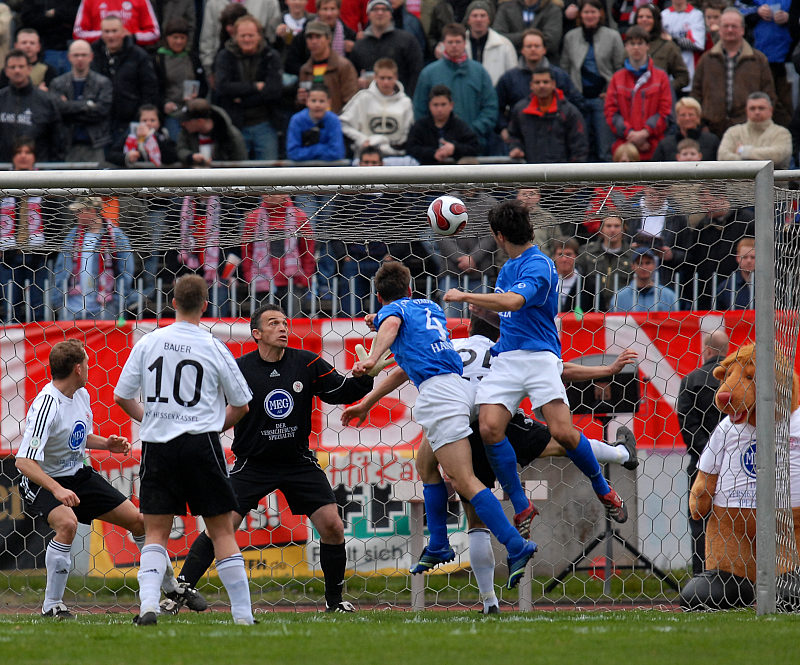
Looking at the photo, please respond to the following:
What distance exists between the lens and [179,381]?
21.5 feet

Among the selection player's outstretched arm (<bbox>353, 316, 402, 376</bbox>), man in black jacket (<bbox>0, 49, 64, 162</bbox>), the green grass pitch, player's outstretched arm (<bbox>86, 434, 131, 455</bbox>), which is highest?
man in black jacket (<bbox>0, 49, 64, 162</bbox>)

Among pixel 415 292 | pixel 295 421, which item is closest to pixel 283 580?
pixel 295 421

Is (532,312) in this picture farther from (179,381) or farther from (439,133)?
(439,133)

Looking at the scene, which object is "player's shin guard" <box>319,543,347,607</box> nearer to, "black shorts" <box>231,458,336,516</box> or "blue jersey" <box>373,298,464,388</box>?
"black shorts" <box>231,458,336,516</box>

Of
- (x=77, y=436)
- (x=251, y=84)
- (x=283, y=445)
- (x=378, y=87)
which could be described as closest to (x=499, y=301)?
(x=283, y=445)

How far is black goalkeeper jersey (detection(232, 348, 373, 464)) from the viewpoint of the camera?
26.5 ft

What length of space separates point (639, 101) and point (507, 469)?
712 cm

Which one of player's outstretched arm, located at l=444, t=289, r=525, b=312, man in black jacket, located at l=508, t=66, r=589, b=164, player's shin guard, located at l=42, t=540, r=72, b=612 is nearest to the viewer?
player's outstretched arm, located at l=444, t=289, r=525, b=312

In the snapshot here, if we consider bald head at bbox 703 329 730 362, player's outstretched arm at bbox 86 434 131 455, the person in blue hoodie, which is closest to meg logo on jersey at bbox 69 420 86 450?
player's outstretched arm at bbox 86 434 131 455

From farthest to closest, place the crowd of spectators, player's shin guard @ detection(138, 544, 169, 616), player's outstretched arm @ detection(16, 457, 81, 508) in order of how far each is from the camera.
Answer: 1. the crowd of spectators
2. player's outstretched arm @ detection(16, 457, 81, 508)
3. player's shin guard @ detection(138, 544, 169, 616)

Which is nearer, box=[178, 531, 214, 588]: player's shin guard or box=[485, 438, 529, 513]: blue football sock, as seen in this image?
box=[485, 438, 529, 513]: blue football sock

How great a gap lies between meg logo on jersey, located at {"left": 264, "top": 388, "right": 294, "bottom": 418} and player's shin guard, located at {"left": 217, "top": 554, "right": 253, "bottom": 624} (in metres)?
1.63

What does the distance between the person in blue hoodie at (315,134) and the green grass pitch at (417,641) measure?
6.82m

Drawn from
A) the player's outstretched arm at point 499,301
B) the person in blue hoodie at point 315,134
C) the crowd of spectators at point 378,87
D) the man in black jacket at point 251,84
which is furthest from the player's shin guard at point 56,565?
the man in black jacket at point 251,84
